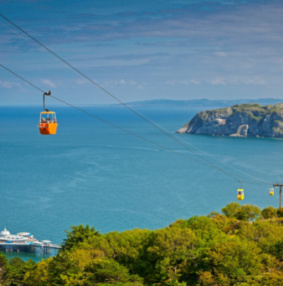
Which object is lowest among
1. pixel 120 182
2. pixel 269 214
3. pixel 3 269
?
pixel 3 269

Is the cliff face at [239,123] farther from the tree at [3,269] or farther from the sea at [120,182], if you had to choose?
the tree at [3,269]

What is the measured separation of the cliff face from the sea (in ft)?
149

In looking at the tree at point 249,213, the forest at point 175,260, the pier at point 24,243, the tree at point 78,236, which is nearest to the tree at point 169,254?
the forest at point 175,260

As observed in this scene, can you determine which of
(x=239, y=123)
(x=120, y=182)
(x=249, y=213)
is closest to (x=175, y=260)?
(x=249, y=213)

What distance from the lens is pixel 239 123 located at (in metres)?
179

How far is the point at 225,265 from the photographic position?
21.2 metres

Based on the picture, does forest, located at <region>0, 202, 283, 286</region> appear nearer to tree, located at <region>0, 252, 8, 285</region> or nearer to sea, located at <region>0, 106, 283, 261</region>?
tree, located at <region>0, 252, 8, 285</region>

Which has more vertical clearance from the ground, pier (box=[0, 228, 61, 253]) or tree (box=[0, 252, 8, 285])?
tree (box=[0, 252, 8, 285])

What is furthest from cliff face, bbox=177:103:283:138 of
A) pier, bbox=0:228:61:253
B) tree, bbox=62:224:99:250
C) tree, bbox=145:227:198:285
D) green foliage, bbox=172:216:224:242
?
tree, bbox=145:227:198:285

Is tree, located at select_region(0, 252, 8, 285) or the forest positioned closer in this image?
the forest

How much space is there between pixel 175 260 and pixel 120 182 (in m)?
56.9

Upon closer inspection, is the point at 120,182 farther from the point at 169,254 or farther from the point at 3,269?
the point at 169,254

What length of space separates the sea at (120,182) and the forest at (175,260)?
2556 centimetres

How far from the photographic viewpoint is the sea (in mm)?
60500
